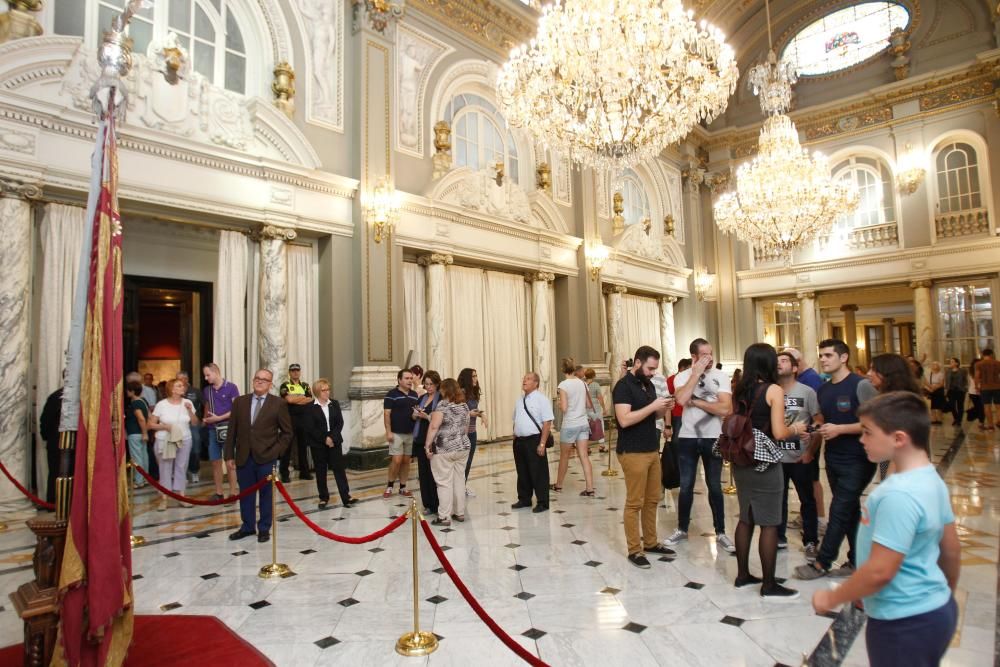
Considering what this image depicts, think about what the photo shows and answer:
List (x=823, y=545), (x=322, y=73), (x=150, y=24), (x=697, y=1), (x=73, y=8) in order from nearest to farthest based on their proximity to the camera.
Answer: (x=823, y=545) < (x=73, y=8) < (x=150, y=24) < (x=322, y=73) < (x=697, y=1)

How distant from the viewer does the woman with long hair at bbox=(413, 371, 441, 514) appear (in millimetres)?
5629

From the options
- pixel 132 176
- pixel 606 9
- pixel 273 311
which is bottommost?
pixel 273 311

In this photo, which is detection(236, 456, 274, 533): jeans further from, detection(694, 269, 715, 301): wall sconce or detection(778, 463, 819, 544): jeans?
detection(694, 269, 715, 301): wall sconce

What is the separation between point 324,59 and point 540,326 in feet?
19.7

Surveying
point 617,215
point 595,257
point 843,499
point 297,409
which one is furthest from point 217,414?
point 617,215

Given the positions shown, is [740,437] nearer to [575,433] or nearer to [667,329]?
[575,433]

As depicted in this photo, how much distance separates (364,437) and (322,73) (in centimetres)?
529

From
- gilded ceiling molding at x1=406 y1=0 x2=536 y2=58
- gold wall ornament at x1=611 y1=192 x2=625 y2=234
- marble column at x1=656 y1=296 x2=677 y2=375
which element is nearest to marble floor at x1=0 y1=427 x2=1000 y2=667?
gilded ceiling molding at x1=406 y1=0 x2=536 y2=58

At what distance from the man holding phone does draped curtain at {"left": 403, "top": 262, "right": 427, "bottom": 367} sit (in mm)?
5767

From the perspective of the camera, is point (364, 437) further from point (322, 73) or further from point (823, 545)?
point (823, 545)

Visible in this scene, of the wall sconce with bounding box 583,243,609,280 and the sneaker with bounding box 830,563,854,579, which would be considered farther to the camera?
the wall sconce with bounding box 583,243,609,280

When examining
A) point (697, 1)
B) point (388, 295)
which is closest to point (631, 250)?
point (697, 1)

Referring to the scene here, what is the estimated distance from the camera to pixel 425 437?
225 inches

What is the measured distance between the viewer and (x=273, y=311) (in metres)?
7.70
